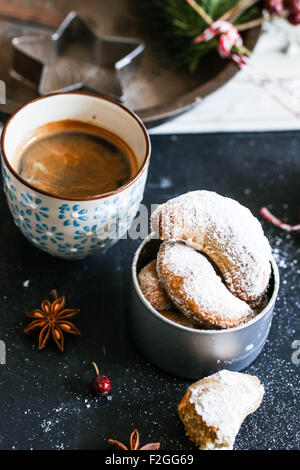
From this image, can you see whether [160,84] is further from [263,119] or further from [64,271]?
[64,271]

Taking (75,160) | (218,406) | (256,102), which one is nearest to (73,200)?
(75,160)

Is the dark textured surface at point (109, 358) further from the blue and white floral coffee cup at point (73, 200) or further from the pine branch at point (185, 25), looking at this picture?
the pine branch at point (185, 25)

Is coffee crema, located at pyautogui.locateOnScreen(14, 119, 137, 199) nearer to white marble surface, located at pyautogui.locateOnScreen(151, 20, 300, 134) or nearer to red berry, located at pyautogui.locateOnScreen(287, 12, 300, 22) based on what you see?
white marble surface, located at pyautogui.locateOnScreen(151, 20, 300, 134)

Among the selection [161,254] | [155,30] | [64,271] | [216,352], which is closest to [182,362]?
[216,352]

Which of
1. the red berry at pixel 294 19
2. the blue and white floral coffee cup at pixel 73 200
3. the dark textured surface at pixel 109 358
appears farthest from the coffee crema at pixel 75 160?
the red berry at pixel 294 19

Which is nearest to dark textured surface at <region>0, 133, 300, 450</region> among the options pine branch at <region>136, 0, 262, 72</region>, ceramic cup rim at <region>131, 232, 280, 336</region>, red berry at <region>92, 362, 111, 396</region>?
red berry at <region>92, 362, 111, 396</region>

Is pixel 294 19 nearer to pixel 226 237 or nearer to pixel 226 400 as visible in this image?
pixel 226 237
